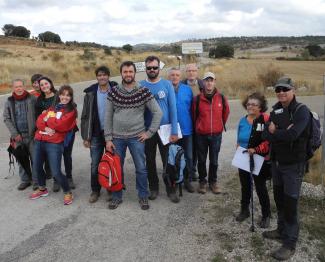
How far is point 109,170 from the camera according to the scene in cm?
550

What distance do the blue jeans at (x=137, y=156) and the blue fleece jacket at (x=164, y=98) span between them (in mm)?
354

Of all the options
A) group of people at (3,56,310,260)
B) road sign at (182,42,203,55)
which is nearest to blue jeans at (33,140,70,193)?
group of people at (3,56,310,260)

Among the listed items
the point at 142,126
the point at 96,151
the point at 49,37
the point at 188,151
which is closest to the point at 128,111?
the point at 142,126

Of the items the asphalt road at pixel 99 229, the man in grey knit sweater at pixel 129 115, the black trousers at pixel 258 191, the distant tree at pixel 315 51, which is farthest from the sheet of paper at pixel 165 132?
the distant tree at pixel 315 51

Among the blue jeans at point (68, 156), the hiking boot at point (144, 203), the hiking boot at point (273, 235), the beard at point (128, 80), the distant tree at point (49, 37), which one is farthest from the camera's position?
the distant tree at point (49, 37)

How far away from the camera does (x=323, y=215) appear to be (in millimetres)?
5188

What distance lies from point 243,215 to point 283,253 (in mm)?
986

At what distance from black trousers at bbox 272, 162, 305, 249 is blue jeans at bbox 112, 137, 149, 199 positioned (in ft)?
6.17

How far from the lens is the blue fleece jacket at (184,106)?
5898 millimetres

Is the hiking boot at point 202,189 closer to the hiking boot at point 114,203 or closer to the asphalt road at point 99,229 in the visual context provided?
the asphalt road at point 99,229

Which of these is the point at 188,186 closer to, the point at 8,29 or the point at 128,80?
the point at 128,80

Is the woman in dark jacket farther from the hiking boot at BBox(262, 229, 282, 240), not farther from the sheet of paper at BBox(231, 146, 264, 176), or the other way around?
the hiking boot at BBox(262, 229, 282, 240)

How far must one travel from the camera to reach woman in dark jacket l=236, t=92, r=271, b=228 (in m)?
4.67

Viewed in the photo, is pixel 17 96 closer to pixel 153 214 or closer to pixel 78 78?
pixel 153 214
